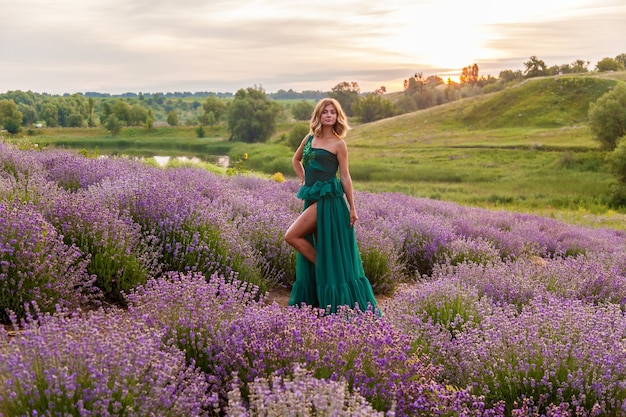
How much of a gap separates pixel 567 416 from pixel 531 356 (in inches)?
20.7

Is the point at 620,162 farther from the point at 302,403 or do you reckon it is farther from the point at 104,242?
the point at 302,403

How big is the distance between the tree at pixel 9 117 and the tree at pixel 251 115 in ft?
73.9

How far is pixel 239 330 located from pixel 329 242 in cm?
198

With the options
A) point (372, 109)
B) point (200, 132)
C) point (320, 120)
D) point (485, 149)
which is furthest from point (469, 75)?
point (320, 120)

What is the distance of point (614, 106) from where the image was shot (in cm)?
3906

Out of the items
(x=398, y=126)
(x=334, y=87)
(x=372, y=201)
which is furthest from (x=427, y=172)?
(x=334, y=87)

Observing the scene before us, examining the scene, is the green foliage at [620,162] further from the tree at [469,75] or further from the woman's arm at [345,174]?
the tree at [469,75]

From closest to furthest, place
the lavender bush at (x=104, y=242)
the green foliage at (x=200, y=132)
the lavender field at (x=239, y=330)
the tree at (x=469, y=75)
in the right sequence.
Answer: the lavender field at (x=239, y=330)
the lavender bush at (x=104, y=242)
the green foliage at (x=200, y=132)
the tree at (x=469, y=75)

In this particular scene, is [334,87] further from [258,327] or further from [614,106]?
[258,327]

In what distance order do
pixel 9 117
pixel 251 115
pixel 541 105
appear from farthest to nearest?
pixel 251 115
pixel 541 105
pixel 9 117

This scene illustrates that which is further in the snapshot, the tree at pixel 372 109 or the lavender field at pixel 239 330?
the tree at pixel 372 109

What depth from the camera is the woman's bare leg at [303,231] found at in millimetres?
5320

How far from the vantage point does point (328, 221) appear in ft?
17.3

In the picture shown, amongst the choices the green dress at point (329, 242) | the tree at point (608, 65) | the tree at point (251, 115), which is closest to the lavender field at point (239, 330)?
the green dress at point (329, 242)
